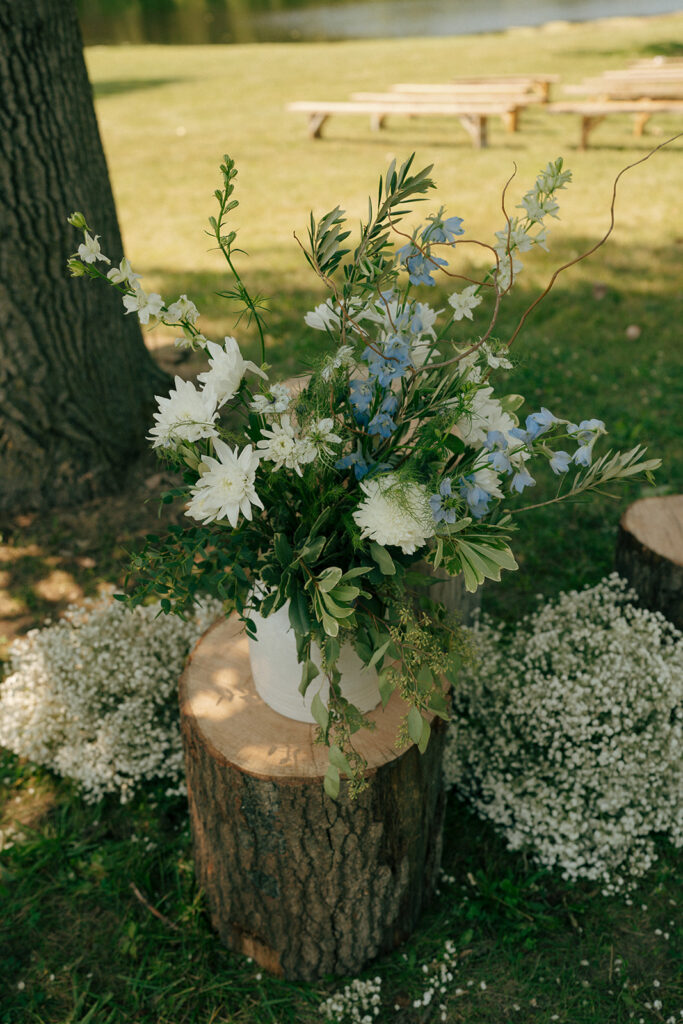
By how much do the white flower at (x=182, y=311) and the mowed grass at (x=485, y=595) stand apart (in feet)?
0.83

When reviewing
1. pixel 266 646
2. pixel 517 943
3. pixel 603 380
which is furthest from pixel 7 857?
pixel 603 380

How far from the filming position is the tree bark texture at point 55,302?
3.47 metres

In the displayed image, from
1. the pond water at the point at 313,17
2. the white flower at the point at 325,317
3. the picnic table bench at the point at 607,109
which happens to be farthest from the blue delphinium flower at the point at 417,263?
the pond water at the point at 313,17

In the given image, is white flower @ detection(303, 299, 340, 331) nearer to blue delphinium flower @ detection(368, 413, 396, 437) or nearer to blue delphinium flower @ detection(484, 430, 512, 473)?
blue delphinium flower @ detection(368, 413, 396, 437)

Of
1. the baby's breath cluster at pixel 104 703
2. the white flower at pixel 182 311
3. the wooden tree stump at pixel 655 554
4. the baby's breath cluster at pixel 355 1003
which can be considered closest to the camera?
the white flower at pixel 182 311

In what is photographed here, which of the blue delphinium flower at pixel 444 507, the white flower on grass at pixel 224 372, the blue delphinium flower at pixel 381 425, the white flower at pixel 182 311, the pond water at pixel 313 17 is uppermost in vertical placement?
the pond water at pixel 313 17

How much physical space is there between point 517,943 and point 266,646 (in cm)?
132

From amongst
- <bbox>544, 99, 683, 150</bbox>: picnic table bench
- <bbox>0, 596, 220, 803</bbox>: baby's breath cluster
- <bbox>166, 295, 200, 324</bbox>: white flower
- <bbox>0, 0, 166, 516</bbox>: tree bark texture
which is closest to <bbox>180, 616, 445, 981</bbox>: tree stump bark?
<bbox>0, 596, 220, 803</bbox>: baby's breath cluster

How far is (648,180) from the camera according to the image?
8.72 metres

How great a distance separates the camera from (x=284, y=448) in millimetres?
1548

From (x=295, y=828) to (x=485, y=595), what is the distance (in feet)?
6.05

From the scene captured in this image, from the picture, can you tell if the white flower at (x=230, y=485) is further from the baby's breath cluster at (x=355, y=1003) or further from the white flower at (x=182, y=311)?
the baby's breath cluster at (x=355, y=1003)

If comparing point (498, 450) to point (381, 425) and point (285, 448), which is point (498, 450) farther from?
point (285, 448)

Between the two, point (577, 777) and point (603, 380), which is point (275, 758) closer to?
point (577, 777)
